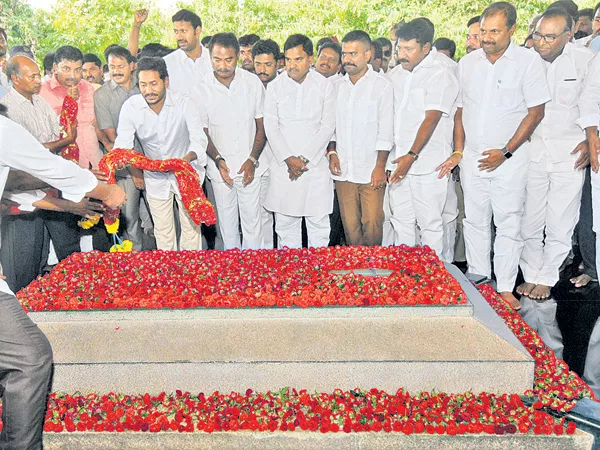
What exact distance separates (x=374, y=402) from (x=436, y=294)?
2.53 feet

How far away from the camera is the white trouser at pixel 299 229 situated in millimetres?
5617

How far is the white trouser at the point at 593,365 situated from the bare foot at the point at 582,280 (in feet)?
3.45

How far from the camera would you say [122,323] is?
340 centimetres

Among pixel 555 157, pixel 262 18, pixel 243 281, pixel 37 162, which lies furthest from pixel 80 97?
pixel 262 18

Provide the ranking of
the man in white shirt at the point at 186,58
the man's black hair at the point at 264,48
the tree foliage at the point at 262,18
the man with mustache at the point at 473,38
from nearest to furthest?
the man's black hair at the point at 264,48 < the man in white shirt at the point at 186,58 < the man with mustache at the point at 473,38 < the tree foliage at the point at 262,18

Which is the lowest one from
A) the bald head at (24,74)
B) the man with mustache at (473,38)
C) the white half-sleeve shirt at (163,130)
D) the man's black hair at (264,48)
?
the white half-sleeve shirt at (163,130)

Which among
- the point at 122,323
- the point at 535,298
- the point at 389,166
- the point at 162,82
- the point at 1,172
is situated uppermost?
the point at 162,82

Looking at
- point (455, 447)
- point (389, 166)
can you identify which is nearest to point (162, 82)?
point (389, 166)

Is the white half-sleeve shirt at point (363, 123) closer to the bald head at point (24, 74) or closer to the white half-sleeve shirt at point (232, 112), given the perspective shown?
the white half-sleeve shirt at point (232, 112)

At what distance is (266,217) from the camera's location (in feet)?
19.2

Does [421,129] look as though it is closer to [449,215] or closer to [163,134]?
[449,215]

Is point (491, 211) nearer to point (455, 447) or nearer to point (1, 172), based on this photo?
point (455, 447)

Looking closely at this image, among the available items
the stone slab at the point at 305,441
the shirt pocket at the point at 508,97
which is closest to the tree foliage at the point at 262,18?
the shirt pocket at the point at 508,97

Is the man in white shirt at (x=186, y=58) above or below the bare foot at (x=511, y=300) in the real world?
above
